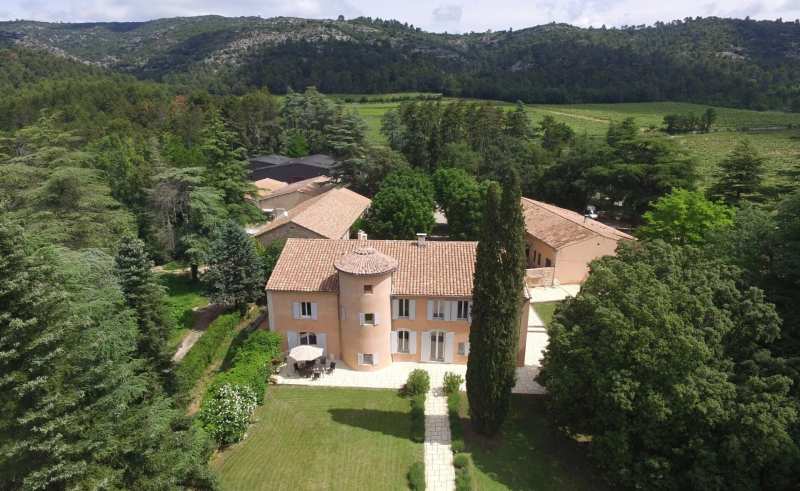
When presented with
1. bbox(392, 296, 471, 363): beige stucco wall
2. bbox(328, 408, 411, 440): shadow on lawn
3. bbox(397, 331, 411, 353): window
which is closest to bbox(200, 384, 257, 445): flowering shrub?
bbox(328, 408, 411, 440): shadow on lawn

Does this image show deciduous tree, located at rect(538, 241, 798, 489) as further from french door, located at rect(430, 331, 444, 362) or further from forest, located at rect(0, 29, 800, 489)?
french door, located at rect(430, 331, 444, 362)

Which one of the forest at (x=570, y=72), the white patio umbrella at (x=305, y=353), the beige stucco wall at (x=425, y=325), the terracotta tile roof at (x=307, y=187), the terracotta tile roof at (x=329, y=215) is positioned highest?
the forest at (x=570, y=72)

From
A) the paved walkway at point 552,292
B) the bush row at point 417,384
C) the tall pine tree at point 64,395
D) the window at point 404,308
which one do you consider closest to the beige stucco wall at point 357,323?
the window at point 404,308

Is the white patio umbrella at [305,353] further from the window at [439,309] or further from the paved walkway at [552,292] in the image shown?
the paved walkway at [552,292]

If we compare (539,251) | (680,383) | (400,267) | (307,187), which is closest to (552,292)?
(539,251)

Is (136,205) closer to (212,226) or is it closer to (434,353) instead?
(212,226)

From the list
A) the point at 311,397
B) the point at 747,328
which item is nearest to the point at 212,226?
the point at 311,397

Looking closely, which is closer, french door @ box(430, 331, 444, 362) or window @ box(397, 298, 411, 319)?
window @ box(397, 298, 411, 319)
